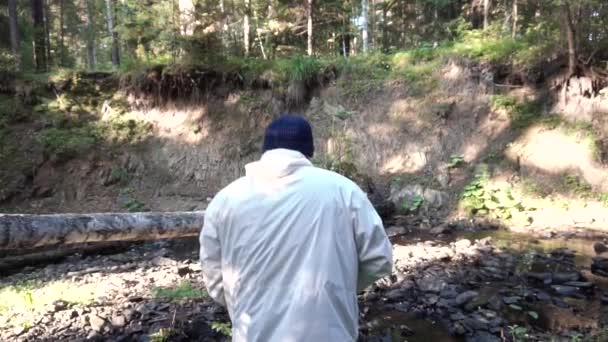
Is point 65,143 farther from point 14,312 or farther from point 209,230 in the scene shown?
point 209,230

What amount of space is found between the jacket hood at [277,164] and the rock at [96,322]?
13.8 ft

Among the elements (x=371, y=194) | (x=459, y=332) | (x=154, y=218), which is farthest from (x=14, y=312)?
(x=371, y=194)

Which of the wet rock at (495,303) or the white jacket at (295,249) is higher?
the white jacket at (295,249)

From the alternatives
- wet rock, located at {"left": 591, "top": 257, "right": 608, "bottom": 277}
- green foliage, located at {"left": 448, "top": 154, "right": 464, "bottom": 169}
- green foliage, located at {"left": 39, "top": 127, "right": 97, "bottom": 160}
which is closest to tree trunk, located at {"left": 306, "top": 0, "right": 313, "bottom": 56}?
green foliage, located at {"left": 448, "top": 154, "right": 464, "bottom": 169}

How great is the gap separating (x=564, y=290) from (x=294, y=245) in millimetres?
5967

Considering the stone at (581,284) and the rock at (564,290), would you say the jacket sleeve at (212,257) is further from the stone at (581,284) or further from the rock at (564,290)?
the stone at (581,284)

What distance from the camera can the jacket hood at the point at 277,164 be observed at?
219cm

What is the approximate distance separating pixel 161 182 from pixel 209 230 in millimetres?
13004

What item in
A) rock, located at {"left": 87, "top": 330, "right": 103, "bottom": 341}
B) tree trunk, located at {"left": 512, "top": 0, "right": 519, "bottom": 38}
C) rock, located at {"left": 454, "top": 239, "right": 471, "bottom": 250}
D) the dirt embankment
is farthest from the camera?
tree trunk, located at {"left": 512, "top": 0, "right": 519, "bottom": 38}

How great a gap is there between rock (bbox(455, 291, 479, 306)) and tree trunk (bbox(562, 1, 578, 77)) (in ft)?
27.4

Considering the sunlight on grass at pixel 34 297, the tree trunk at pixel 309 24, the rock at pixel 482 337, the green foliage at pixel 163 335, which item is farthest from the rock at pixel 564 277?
the tree trunk at pixel 309 24

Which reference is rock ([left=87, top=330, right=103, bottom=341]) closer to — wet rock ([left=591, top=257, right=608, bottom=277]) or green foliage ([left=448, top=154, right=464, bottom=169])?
wet rock ([left=591, top=257, right=608, bottom=277])

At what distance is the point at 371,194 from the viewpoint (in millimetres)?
12141

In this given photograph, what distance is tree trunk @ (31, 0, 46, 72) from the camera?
56.7 feet
